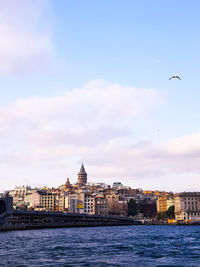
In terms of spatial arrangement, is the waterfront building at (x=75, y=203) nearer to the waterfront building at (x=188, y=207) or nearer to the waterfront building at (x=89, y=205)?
the waterfront building at (x=89, y=205)

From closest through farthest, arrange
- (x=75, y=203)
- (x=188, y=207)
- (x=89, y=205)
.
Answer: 1. (x=188, y=207)
2. (x=89, y=205)
3. (x=75, y=203)

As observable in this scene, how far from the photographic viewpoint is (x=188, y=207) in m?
164

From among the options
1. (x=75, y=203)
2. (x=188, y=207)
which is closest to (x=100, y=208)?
(x=75, y=203)

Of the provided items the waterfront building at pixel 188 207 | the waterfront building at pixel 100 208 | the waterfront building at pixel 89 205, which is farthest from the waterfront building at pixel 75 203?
the waterfront building at pixel 188 207

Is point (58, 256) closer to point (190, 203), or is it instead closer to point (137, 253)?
point (137, 253)

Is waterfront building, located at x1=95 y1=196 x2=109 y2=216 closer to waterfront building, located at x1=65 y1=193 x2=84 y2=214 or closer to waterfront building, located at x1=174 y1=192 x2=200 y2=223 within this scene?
waterfront building, located at x1=65 y1=193 x2=84 y2=214

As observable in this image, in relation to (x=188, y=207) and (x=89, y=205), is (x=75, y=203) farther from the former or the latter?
(x=188, y=207)

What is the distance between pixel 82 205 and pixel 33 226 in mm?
73396

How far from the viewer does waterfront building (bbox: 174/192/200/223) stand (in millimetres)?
161500

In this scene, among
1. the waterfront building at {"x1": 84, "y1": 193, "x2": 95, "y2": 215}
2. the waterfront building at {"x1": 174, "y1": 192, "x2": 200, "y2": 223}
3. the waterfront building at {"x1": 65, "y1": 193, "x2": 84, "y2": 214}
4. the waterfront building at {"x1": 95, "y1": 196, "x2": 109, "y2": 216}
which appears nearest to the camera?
the waterfront building at {"x1": 174, "y1": 192, "x2": 200, "y2": 223}

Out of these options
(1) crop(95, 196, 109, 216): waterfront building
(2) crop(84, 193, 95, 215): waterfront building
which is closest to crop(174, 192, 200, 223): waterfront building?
(1) crop(95, 196, 109, 216): waterfront building

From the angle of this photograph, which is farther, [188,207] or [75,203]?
[75,203]

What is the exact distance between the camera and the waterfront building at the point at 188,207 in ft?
530

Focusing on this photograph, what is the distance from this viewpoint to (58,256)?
4050 centimetres
